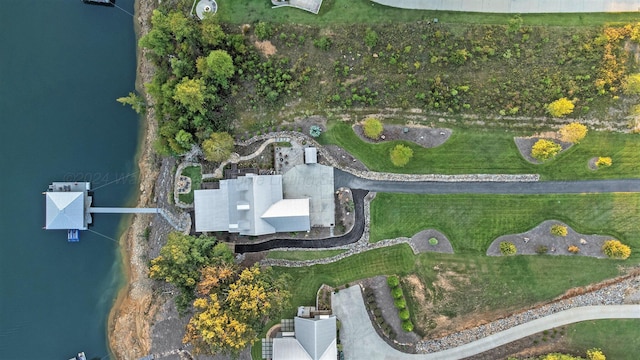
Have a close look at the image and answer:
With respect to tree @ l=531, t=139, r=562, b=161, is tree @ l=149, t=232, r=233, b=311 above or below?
below

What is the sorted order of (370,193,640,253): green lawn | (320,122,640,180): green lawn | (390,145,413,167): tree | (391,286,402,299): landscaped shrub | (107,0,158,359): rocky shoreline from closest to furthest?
(390,145,413,167): tree
(391,286,402,299): landscaped shrub
(370,193,640,253): green lawn
(320,122,640,180): green lawn
(107,0,158,359): rocky shoreline

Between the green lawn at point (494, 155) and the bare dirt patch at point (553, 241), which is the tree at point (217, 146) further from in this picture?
the bare dirt patch at point (553, 241)

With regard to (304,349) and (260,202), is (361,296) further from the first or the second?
(260,202)

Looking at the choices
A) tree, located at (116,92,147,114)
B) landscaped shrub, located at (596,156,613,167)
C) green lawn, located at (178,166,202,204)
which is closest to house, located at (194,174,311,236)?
green lawn, located at (178,166,202,204)

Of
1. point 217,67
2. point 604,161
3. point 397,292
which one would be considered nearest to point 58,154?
point 217,67

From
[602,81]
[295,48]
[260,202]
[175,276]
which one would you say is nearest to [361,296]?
[260,202]

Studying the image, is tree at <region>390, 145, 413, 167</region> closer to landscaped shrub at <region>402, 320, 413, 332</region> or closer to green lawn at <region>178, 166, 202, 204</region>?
landscaped shrub at <region>402, 320, 413, 332</region>

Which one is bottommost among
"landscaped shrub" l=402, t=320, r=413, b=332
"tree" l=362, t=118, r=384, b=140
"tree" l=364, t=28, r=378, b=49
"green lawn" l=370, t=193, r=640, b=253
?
"landscaped shrub" l=402, t=320, r=413, b=332

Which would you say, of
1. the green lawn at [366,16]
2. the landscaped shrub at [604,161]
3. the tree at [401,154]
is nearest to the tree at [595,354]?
the landscaped shrub at [604,161]
